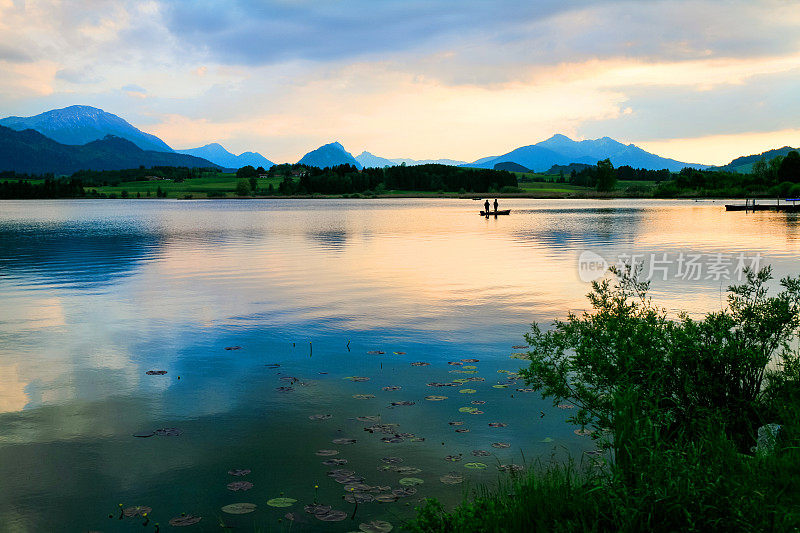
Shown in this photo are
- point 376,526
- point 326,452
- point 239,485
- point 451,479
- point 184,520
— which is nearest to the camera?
point 376,526

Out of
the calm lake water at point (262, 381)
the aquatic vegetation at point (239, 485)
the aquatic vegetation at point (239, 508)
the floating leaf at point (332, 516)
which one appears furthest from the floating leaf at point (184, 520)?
the floating leaf at point (332, 516)

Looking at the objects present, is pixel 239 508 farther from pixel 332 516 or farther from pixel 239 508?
pixel 332 516

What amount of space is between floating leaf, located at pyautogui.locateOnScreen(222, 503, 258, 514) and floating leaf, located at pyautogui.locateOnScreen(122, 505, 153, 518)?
1.27m

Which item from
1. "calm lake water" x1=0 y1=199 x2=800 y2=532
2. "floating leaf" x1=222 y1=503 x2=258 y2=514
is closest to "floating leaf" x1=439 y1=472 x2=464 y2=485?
"calm lake water" x1=0 y1=199 x2=800 y2=532

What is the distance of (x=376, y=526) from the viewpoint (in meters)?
8.95

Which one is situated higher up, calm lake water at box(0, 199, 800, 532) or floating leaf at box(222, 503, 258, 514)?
calm lake water at box(0, 199, 800, 532)

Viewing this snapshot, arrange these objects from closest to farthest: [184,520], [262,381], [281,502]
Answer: [184,520]
[281,502]
[262,381]

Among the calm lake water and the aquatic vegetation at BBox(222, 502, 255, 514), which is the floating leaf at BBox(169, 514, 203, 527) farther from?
the aquatic vegetation at BBox(222, 502, 255, 514)

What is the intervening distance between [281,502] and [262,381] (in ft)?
22.0

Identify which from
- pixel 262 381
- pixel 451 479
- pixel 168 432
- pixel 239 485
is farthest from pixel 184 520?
pixel 262 381

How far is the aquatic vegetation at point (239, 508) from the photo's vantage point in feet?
30.8

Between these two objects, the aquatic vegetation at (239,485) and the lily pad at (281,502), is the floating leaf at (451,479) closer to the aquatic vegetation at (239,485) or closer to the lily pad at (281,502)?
the lily pad at (281,502)

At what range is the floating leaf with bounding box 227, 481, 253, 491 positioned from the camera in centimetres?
1011

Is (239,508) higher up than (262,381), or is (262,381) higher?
(262,381)
